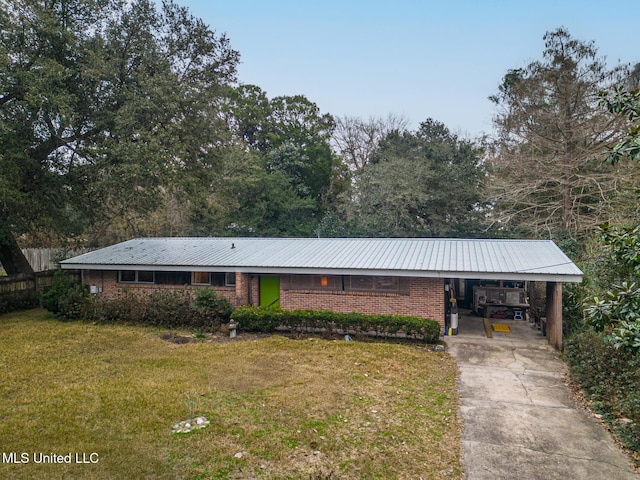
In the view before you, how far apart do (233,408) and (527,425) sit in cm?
504

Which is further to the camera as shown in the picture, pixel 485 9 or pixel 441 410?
pixel 485 9

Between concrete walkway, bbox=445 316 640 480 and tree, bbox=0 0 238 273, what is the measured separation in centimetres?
1258

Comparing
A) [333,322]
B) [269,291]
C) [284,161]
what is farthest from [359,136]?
[333,322]

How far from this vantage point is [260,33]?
58.1 feet

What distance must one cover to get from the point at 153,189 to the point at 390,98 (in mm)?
25059

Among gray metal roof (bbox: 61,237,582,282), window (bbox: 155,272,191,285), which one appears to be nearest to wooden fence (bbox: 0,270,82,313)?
gray metal roof (bbox: 61,237,582,282)

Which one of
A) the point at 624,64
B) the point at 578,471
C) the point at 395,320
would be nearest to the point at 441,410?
the point at 578,471

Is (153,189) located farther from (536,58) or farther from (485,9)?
(536,58)

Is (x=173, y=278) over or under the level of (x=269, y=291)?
over

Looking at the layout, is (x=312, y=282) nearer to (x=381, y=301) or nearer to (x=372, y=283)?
(x=372, y=283)

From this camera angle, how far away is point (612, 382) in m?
7.66

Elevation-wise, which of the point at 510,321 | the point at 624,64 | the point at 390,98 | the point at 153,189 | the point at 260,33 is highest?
the point at 390,98

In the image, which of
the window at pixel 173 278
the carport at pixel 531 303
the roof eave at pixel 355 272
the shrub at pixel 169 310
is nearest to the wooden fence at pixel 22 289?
the roof eave at pixel 355 272

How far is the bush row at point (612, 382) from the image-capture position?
20.5ft
